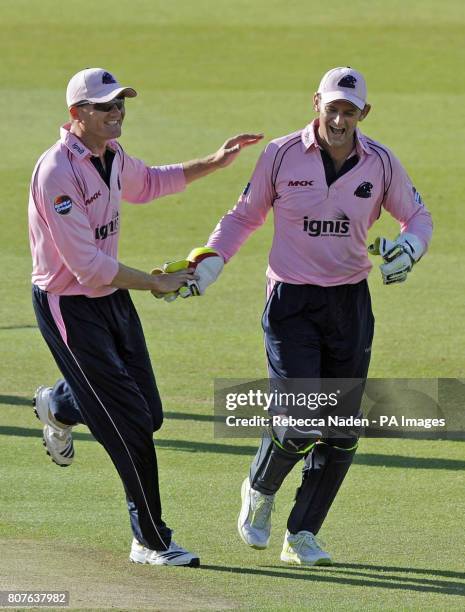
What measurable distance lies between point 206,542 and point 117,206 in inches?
69.6

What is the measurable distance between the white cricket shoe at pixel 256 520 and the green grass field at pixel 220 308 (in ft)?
0.30

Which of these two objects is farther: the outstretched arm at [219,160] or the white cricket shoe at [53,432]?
the outstretched arm at [219,160]

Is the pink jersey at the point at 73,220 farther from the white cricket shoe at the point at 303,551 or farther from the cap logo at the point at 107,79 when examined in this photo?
the white cricket shoe at the point at 303,551

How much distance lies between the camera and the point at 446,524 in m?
8.27

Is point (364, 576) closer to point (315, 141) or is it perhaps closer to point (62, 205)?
point (315, 141)

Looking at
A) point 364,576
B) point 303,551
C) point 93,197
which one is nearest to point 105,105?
point 93,197

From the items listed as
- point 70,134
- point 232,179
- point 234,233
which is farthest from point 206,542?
point 232,179

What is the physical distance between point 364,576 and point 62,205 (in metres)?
2.22

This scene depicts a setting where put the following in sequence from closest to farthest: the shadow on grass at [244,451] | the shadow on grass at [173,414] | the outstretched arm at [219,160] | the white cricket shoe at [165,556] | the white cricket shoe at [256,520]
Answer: the white cricket shoe at [165,556]
the white cricket shoe at [256,520]
the outstretched arm at [219,160]
the shadow on grass at [244,451]
the shadow on grass at [173,414]

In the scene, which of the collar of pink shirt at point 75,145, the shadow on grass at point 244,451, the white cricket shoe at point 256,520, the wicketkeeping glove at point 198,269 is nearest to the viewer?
the collar of pink shirt at point 75,145

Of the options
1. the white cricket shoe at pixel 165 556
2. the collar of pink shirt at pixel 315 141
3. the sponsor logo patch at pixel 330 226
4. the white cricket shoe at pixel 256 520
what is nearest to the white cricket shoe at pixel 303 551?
the white cricket shoe at pixel 256 520

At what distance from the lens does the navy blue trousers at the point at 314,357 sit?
7.65 m

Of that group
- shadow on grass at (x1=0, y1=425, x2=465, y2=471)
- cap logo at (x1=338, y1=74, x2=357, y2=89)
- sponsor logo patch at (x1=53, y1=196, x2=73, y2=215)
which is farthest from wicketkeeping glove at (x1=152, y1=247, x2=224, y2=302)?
shadow on grass at (x1=0, y1=425, x2=465, y2=471)

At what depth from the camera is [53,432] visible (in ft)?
26.8
